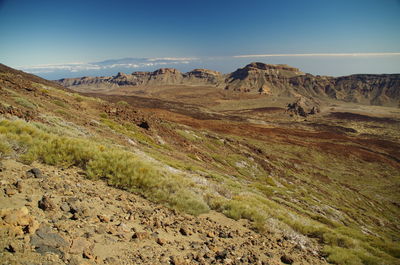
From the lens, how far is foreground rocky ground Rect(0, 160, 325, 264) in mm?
3596

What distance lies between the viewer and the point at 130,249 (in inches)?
163

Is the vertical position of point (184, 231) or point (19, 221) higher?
point (19, 221)

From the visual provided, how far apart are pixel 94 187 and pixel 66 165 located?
5.50ft

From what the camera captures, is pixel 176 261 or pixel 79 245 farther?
pixel 176 261

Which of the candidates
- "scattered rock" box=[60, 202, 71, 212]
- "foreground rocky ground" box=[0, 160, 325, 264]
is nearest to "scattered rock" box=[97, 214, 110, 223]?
"foreground rocky ground" box=[0, 160, 325, 264]

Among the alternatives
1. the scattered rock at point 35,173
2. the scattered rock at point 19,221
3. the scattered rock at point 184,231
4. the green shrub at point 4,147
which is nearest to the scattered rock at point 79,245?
the scattered rock at point 19,221

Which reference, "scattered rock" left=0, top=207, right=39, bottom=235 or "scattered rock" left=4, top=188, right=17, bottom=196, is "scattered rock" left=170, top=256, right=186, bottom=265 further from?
"scattered rock" left=4, top=188, right=17, bottom=196

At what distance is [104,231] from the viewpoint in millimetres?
4410

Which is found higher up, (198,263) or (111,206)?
(111,206)

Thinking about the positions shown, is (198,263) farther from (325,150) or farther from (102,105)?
(325,150)

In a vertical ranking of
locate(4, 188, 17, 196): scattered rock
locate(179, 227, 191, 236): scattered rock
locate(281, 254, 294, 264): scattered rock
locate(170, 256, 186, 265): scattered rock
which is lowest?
locate(281, 254, 294, 264): scattered rock

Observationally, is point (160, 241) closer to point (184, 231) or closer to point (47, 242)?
point (184, 231)

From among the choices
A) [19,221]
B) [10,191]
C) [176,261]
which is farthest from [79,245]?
[10,191]

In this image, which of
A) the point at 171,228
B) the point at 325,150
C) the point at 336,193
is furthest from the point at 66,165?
the point at 325,150
